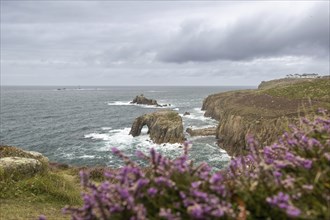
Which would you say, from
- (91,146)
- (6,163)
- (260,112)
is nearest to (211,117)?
(260,112)

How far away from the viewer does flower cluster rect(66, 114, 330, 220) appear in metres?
3.26

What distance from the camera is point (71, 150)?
5747 centimetres

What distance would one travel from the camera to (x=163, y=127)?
63125 mm

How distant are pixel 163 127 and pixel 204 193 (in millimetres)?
59904

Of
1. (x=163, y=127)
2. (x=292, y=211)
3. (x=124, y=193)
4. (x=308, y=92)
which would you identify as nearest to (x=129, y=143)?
(x=163, y=127)

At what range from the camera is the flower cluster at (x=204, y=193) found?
10.7 feet

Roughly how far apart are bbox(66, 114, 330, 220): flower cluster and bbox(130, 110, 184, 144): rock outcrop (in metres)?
57.0

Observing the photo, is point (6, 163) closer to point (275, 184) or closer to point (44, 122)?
point (275, 184)

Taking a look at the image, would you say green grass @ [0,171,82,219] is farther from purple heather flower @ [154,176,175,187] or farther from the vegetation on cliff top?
the vegetation on cliff top

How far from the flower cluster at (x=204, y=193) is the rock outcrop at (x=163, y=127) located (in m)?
57.0

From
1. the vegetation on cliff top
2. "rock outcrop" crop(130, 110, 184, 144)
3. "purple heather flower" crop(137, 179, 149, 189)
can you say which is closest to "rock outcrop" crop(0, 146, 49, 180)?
"purple heather flower" crop(137, 179, 149, 189)

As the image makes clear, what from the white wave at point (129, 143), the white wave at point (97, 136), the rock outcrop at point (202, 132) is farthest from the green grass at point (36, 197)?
the white wave at point (97, 136)

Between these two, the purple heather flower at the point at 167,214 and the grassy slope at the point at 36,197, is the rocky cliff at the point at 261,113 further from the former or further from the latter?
Result: the purple heather flower at the point at 167,214

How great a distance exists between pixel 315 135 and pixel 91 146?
57975mm
